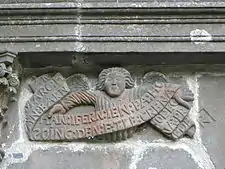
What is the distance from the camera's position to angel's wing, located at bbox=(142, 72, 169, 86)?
12.7ft

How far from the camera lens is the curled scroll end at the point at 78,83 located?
385 cm

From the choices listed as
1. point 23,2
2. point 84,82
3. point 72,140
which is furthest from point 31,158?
point 23,2

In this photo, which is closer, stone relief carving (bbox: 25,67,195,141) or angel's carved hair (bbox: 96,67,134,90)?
stone relief carving (bbox: 25,67,195,141)

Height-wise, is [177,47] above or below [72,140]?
above

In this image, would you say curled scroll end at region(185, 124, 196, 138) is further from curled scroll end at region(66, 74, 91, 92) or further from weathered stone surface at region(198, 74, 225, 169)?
curled scroll end at region(66, 74, 91, 92)

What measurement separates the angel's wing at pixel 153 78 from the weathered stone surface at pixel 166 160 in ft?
1.08

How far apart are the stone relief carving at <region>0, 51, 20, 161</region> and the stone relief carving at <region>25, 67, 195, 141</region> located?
0.10 metres

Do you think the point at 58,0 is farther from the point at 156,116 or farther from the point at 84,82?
the point at 156,116

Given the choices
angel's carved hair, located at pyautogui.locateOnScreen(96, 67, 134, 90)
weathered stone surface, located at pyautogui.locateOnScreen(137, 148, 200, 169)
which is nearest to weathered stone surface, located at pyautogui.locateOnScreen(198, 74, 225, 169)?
weathered stone surface, located at pyautogui.locateOnScreen(137, 148, 200, 169)

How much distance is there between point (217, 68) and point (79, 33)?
65 cm

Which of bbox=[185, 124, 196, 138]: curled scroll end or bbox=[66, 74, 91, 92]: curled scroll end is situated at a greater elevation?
bbox=[66, 74, 91, 92]: curled scroll end

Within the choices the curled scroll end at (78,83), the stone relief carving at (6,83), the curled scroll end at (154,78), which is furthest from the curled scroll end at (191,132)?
the stone relief carving at (6,83)

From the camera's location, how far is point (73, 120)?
3746 millimetres

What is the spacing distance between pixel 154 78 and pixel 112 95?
223 millimetres
